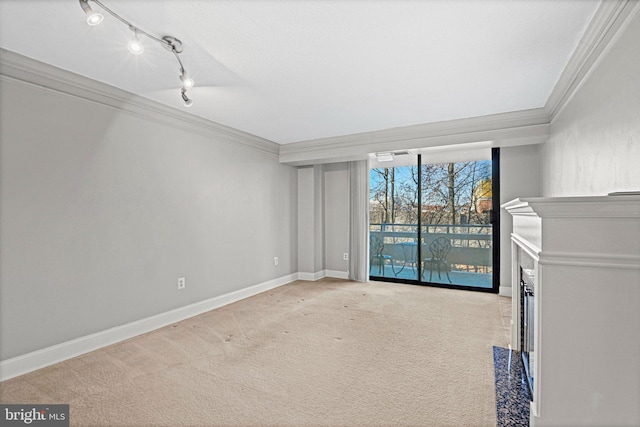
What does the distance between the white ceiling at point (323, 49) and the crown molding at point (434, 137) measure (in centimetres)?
28

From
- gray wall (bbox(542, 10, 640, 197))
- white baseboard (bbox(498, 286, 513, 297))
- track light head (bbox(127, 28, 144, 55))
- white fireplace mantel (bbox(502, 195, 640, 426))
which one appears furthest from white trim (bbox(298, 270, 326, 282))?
white fireplace mantel (bbox(502, 195, 640, 426))

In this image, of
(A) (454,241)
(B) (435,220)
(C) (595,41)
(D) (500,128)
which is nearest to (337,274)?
(B) (435,220)

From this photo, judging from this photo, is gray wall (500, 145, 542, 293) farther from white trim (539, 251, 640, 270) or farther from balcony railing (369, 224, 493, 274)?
white trim (539, 251, 640, 270)

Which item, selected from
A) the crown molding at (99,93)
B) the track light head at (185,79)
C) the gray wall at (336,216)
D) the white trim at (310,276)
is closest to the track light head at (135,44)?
the track light head at (185,79)

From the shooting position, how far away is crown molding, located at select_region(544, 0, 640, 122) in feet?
5.46

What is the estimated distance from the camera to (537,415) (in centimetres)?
125

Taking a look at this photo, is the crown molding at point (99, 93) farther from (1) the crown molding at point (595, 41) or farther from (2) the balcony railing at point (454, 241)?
(1) the crown molding at point (595, 41)

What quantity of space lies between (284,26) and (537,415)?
2316 mm

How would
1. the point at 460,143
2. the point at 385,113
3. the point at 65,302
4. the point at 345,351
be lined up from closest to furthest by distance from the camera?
the point at 65,302, the point at 345,351, the point at 385,113, the point at 460,143

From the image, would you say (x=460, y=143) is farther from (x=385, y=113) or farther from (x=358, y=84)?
(x=358, y=84)

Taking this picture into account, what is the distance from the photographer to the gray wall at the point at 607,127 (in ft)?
5.32

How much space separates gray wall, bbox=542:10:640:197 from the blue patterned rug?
1361 mm

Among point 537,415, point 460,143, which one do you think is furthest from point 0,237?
point 460,143

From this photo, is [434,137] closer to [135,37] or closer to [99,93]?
[135,37]
